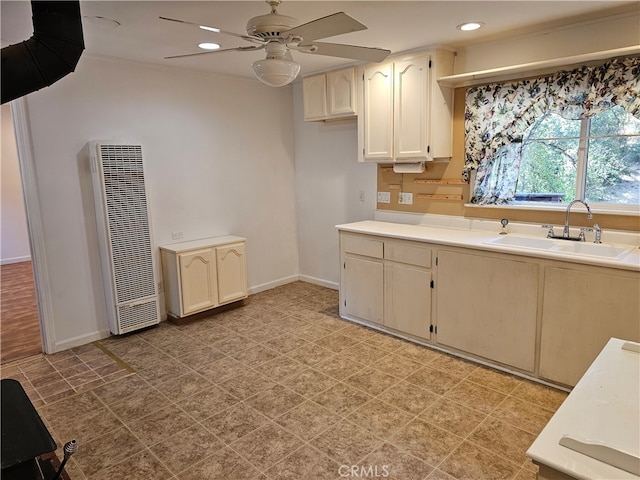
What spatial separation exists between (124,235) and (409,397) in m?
2.70

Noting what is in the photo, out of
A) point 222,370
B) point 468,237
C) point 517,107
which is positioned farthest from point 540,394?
point 222,370

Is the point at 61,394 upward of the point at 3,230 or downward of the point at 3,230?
downward

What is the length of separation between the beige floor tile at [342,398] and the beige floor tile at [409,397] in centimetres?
14

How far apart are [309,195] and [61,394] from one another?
327cm

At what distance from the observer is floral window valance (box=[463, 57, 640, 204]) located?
2.77 meters

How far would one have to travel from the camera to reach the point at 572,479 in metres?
1.00

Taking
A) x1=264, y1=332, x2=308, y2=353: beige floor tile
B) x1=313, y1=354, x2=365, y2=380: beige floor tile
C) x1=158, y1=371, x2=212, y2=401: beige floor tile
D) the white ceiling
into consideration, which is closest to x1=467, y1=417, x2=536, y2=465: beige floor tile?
x1=313, y1=354, x2=365, y2=380: beige floor tile

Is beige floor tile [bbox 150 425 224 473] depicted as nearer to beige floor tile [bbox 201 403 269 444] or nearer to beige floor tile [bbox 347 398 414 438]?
beige floor tile [bbox 201 403 269 444]

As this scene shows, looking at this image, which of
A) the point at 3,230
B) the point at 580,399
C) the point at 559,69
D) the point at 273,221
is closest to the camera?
the point at 580,399

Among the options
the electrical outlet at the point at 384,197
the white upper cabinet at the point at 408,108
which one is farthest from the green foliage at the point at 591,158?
the electrical outlet at the point at 384,197

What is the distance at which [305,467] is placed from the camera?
2.17 meters

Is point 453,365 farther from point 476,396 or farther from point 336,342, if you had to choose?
point 336,342

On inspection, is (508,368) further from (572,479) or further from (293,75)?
(293,75)

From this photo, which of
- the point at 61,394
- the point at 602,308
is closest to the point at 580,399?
the point at 602,308
